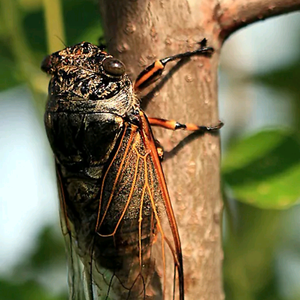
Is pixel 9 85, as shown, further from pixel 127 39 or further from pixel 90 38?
pixel 127 39

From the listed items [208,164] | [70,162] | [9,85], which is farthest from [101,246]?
[9,85]

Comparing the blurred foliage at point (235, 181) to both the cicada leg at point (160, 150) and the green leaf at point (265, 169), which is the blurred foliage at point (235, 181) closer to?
the green leaf at point (265, 169)

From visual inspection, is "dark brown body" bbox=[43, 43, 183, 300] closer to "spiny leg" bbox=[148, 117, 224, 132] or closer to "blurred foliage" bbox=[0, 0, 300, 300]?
"spiny leg" bbox=[148, 117, 224, 132]

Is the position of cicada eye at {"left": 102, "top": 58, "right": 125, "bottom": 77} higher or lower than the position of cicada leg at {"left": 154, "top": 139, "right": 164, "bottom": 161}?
higher

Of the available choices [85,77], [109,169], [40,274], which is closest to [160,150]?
[109,169]

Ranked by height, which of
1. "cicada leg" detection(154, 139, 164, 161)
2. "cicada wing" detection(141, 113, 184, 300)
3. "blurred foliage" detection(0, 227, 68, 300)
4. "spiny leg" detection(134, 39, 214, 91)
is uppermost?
"spiny leg" detection(134, 39, 214, 91)

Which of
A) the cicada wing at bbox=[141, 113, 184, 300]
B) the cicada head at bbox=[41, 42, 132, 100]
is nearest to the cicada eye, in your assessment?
the cicada head at bbox=[41, 42, 132, 100]

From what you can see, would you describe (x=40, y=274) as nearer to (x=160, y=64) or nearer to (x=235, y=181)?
(x=235, y=181)

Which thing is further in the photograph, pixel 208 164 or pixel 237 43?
pixel 237 43
